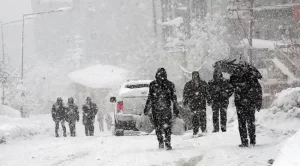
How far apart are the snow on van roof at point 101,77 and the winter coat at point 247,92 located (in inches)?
1722

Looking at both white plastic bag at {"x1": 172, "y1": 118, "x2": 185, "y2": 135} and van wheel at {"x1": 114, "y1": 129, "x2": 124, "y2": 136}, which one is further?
van wheel at {"x1": 114, "y1": 129, "x2": 124, "y2": 136}

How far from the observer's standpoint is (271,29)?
42.1m

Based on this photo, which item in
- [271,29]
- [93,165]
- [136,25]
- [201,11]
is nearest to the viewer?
[93,165]

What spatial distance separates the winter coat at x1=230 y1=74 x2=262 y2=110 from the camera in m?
9.57

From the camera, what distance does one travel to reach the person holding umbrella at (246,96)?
31.3 ft

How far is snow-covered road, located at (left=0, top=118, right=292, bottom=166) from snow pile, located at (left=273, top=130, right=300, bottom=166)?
2.08 metres

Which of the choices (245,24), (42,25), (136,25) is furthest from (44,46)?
(245,24)

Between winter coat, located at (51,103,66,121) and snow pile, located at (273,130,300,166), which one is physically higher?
winter coat, located at (51,103,66,121)

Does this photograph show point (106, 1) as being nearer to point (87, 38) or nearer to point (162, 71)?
point (87, 38)

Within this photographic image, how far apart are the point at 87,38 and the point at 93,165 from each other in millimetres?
68626

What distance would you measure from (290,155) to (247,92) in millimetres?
4779

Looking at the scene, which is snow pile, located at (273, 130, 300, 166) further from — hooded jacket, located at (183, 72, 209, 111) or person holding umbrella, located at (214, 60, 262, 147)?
hooded jacket, located at (183, 72, 209, 111)

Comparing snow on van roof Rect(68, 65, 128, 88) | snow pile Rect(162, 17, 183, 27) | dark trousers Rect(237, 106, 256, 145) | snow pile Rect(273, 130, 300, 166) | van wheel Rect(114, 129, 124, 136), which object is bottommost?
van wheel Rect(114, 129, 124, 136)

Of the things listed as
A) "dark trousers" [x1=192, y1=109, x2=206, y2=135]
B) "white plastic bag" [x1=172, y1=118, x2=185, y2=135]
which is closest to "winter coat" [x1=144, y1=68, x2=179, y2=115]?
"white plastic bag" [x1=172, y1=118, x2=185, y2=135]
